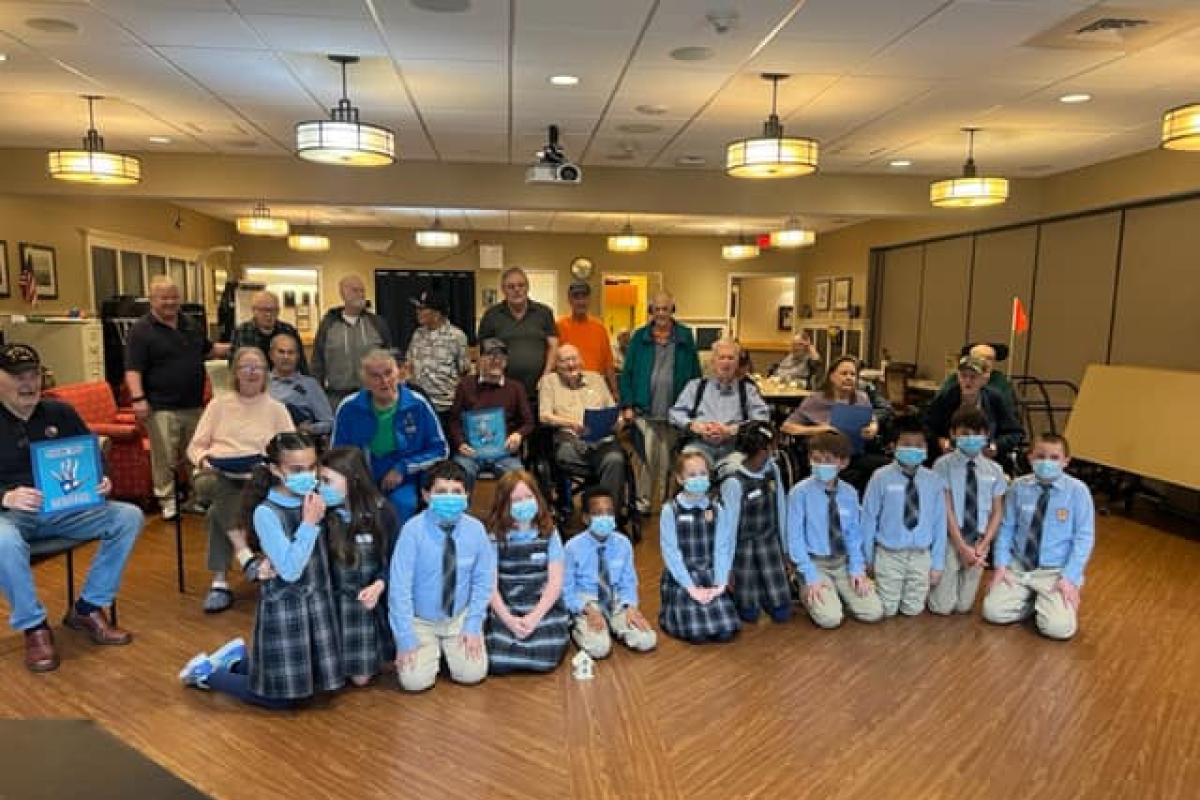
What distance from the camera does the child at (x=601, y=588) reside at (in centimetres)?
313

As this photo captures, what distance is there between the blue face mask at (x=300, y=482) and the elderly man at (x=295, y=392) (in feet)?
4.50

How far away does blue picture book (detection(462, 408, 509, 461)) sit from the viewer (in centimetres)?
407

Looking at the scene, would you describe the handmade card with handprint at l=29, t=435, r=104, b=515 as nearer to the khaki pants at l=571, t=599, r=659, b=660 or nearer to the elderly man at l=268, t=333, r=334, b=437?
the elderly man at l=268, t=333, r=334, b=437

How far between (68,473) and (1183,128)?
18.1ft

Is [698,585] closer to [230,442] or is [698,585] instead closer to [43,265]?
[230,442]

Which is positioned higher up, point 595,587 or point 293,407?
point 293,407

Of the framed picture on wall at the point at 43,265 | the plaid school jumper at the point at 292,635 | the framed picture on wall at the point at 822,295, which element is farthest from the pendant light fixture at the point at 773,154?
the framed picture on wall at the point at 822,295

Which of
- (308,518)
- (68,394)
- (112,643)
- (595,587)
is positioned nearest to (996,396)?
(595,587)

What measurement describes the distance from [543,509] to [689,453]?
0.74 m

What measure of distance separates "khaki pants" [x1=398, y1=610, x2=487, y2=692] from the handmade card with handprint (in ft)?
4.84

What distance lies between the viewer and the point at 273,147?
6457 millimetres

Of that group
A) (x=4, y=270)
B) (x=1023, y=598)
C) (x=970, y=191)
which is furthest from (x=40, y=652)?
(x=970, y=191)

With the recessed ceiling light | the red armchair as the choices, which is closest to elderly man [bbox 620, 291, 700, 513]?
the recessed ceiling light

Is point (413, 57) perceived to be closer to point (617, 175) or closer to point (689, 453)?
Answer: point (689, 453)
